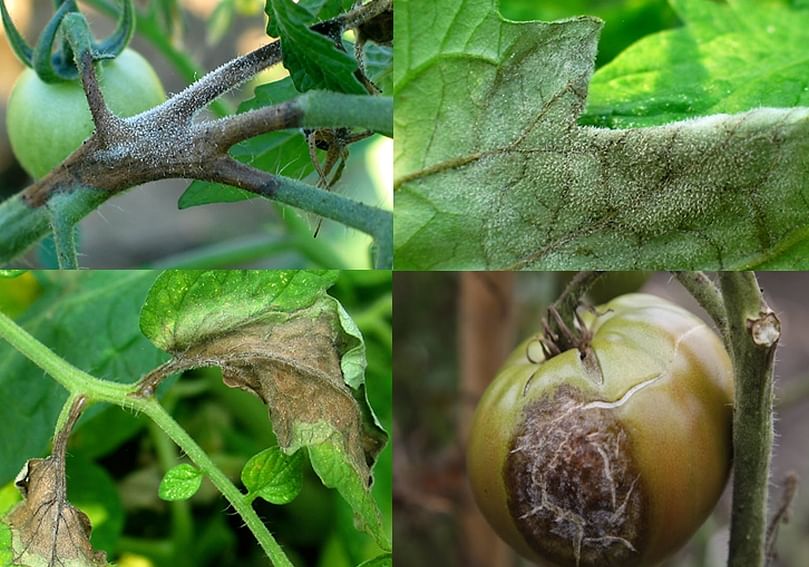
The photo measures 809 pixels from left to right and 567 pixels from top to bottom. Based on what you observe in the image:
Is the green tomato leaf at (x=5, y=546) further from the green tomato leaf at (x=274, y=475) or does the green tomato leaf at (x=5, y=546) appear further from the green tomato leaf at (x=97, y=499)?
the green tomato leaf at (x=97, y=499)

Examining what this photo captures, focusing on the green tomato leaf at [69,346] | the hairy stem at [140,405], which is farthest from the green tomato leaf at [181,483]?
the green tomato leaf at [69,346]

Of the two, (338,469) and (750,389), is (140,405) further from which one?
(750,389)

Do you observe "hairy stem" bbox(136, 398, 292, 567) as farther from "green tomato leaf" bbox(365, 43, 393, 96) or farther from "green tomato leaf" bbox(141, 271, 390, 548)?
"green tomato leaf" bbox(365, 43, 393, 96)

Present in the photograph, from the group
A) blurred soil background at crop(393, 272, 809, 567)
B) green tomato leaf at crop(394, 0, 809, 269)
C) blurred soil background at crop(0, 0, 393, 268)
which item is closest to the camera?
green tomato leaf at crop(394, 0, 809, 269)

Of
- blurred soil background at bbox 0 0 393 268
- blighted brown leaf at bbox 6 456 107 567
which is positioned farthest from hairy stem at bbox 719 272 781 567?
blurred soil background at bbox 0 0 393 268

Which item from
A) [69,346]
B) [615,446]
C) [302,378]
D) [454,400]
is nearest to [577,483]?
[615,446]

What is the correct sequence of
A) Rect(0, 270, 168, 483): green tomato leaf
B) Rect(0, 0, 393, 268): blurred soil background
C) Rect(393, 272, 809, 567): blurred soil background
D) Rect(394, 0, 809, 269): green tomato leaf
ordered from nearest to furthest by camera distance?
Rect(394, 0, 809, 269): green tomato leaf < Rect(0, 270, 168, 483): green tomato leaf < Rect(393, 272, 809, 567): blurred soil background < Rect(0, 0, 393, 268): blurred soil background
